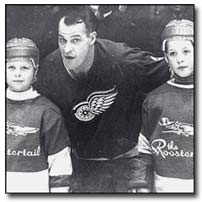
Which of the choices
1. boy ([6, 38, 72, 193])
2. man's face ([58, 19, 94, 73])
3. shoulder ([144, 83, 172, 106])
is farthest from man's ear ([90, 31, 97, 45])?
shoulder ([144, 83, 172, 106])

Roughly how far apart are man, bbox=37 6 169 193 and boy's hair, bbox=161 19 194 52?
13 cm

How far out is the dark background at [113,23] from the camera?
75.9 inches

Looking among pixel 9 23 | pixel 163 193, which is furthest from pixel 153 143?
pixel 9 23

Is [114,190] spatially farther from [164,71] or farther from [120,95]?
[164,71]

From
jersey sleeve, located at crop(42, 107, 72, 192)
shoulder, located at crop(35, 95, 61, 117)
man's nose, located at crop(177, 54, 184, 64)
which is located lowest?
jersey sleeve, located at crop(42, 107, 72, 192)

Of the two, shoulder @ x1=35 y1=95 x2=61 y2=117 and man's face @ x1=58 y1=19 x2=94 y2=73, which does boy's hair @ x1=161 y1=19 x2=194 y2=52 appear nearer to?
man's face @ x1=58 y1=19 x2=94 y2=73

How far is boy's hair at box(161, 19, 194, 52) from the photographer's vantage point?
193 centimetres

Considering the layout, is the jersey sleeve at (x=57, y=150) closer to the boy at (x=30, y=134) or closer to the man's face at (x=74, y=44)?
the boy at (x=30, y=134)

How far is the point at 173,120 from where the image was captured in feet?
6.27

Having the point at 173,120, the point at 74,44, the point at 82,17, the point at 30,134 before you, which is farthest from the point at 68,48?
the point at 173,120

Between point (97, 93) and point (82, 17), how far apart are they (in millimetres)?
379

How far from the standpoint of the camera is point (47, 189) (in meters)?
1.92

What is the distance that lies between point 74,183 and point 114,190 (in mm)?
195

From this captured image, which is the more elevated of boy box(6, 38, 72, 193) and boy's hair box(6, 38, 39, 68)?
boy's hair box(6, 38, 39, 68)
